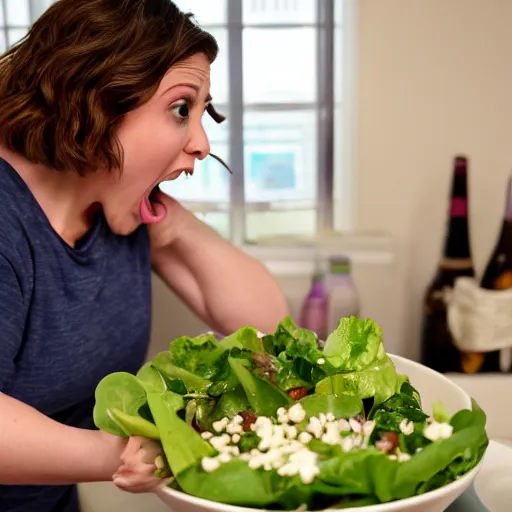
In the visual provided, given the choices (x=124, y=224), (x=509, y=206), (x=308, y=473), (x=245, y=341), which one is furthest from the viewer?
(x=509, y=206)

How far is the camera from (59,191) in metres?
0.96

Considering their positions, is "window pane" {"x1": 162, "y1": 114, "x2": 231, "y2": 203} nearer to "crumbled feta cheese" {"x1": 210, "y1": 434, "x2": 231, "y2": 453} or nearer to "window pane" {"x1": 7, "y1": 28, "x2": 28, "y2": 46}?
"window pane" {"x1": 7, "y1": 28, "x2": 28, "y2": 46}

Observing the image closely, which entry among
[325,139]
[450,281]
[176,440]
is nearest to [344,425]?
[176,440]

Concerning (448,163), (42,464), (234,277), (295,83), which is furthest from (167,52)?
(448,163)

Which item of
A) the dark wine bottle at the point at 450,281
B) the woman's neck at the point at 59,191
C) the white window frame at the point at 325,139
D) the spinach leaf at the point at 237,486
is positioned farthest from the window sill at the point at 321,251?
the spinach leaf at the point at 237,486

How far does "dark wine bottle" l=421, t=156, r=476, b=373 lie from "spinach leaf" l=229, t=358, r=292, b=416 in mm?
885

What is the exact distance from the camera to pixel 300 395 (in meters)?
0.64

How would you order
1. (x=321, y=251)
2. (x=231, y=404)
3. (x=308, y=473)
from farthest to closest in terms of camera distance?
(x=321, y=251) → (x=231, y=404) → (x=308, y=473)

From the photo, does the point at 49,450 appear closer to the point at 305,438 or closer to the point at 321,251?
the point at 305,438

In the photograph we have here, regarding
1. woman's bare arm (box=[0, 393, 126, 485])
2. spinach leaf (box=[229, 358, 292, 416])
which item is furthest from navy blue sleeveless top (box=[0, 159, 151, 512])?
spinach leaf (box=[229, 358, 292, 416])

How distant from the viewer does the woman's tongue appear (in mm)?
987

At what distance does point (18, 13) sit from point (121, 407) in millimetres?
1084

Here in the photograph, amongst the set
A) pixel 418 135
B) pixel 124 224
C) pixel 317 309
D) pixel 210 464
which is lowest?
pixel 317 309

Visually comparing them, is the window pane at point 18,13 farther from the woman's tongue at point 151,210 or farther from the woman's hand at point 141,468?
the woman's hand at point 141,468
